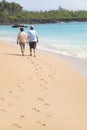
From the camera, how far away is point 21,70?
448 inches

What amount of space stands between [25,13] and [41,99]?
150961 mm

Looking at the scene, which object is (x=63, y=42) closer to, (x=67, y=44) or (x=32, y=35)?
(x=67, y=44)

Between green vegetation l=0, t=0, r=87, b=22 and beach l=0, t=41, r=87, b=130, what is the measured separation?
129 metres

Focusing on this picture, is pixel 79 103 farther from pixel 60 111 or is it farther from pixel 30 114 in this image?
pixel 30 114

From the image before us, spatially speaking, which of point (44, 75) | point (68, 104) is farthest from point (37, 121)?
point (44, 75)

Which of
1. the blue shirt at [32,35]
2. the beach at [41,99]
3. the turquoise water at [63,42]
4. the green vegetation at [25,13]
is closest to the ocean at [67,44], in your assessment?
the turquoise water at [63,42]

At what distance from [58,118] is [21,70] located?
497 centimetres

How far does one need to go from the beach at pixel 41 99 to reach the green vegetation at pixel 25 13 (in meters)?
129

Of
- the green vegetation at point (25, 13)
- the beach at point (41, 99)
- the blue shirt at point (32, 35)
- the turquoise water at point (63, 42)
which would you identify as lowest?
the green vegetation at point (25, 13)

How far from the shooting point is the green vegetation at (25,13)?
456 ft

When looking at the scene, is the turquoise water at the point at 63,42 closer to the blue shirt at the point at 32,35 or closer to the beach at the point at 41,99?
the blue shirt at the point at 32,35

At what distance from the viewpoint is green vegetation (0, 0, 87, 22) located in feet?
456

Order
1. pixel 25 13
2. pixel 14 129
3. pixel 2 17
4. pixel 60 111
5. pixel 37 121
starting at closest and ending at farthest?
pixel 14 129 → pixel 37 121 → pixel 60 111 → pixel 2 17 → pixel 25 13

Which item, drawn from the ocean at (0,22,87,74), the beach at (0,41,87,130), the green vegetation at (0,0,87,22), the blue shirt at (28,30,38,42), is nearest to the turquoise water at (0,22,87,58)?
the ocean at (0,22,87,74)
